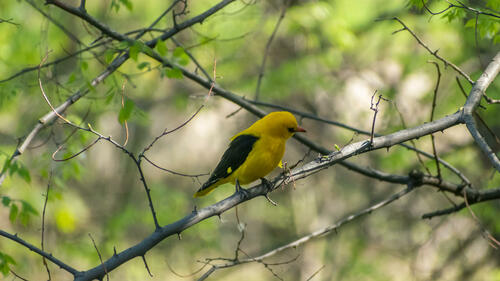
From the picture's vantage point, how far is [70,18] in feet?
33.4

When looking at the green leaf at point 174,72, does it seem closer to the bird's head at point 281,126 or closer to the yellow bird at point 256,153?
the yellow bird at point 256,153

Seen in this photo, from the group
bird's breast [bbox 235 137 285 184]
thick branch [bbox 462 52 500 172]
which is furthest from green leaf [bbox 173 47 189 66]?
thick branch [bbox 462 52 500 172]

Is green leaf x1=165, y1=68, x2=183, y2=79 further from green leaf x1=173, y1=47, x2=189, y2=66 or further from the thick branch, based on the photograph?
the thick branch

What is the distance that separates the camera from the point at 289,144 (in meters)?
10.9

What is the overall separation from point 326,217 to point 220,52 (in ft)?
13.7

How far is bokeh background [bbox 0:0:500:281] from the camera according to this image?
22.6 feet

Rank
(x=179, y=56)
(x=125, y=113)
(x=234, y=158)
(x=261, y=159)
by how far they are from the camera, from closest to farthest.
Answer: (x=125, y=113) → (x=179, y=56) → (x=261, y=159) → (x=234, y=158)

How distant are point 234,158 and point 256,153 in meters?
0.23

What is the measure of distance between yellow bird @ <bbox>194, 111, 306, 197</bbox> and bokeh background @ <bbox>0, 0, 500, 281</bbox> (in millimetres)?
1799

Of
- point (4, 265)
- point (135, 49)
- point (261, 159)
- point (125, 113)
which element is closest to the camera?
point (125, 113)

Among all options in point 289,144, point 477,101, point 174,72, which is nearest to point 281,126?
point 174,72

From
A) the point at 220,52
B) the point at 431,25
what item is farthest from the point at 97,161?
the point at 431,25

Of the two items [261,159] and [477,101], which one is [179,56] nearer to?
[261,159]

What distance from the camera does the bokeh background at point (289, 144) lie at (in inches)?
271
